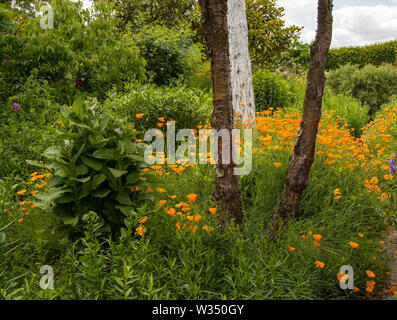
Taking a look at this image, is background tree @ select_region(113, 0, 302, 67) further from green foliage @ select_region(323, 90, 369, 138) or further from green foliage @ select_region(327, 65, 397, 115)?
green foliage @ select_region(323, 90, 369, 138)

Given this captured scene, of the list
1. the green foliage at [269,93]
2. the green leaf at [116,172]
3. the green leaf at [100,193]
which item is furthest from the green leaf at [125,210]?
the green foliage at [269,93]

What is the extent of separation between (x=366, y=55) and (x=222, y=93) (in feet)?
59.6

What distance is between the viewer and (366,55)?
58.0 ft

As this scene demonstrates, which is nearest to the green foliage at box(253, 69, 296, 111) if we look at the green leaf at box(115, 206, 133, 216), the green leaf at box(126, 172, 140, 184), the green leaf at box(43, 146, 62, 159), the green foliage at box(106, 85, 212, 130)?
the green foliage at box(106, 85, 212, 130)

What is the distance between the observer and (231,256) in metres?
2.28

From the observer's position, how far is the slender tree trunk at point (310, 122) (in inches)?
106

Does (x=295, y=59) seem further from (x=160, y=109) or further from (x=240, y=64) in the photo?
(x=160, y=109)

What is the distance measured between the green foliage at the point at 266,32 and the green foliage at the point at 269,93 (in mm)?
4823

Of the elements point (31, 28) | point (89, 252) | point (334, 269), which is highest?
point (31, 28)

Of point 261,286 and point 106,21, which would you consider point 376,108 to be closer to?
point 106,21

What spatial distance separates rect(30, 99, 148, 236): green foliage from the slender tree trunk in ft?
4.14

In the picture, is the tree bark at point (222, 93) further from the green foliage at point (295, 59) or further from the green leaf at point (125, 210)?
the green foliage at point (295, 59)

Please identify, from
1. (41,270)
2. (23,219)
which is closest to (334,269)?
(41,270)
